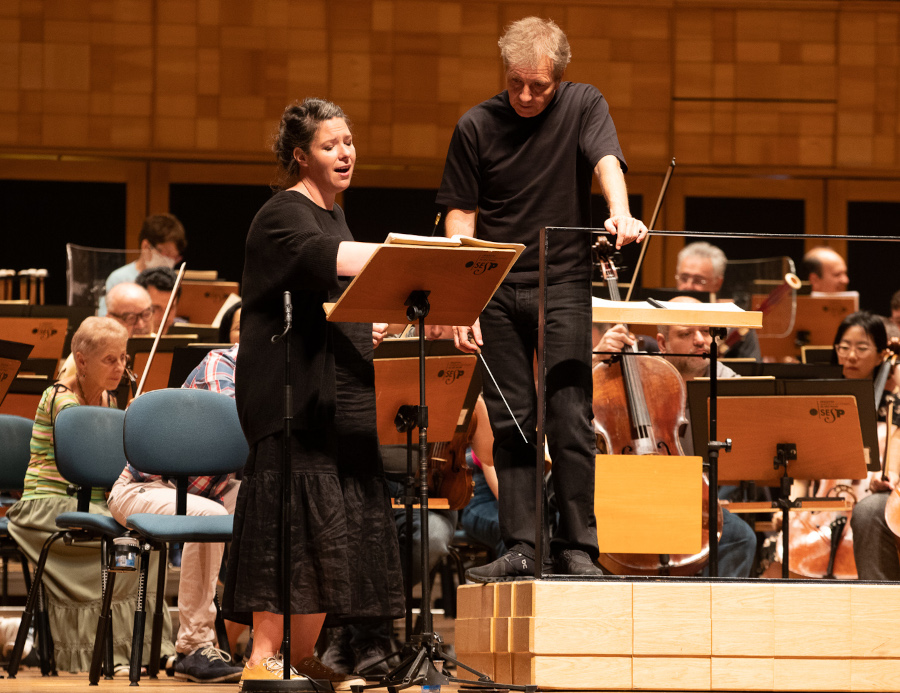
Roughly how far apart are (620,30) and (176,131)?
280 centimetres

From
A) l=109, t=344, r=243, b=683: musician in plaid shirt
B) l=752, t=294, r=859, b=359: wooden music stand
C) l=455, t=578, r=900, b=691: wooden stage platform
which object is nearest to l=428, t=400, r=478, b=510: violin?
A: l=109, t=344, r=243, b=683: musician in plaid shirt

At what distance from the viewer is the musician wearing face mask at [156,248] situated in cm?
596

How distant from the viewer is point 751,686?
263 centimetres

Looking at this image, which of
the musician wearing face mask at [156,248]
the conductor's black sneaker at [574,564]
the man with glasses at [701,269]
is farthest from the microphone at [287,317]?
the musician wearing face mask at [156,248]

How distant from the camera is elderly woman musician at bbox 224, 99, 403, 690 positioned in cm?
259

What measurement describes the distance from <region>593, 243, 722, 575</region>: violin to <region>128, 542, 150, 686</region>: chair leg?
134cm

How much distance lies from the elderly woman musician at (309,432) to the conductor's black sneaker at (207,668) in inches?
31.2

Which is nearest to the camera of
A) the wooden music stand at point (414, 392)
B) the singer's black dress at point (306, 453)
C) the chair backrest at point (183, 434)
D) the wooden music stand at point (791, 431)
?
the singer's black dress at point (306, 453)

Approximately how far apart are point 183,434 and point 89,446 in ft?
1.23

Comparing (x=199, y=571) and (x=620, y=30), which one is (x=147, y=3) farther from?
(x=199, y=571)

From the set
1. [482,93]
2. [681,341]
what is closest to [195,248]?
[482,93]

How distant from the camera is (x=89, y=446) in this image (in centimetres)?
377

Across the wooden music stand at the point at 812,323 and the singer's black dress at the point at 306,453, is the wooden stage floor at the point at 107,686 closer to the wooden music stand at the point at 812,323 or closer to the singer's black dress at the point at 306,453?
the singer's black dress at the point at 306,453

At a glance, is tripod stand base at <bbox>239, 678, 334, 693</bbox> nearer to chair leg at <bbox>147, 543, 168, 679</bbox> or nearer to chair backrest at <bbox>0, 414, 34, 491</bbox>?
chair leg at <bbox>147, 543, 168, 679</bbox>
